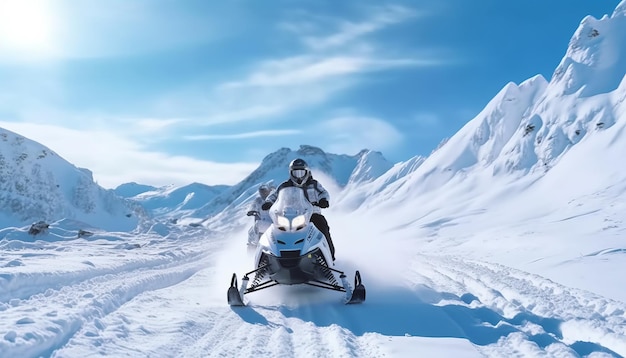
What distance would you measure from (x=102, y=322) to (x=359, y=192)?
136890 millimetres

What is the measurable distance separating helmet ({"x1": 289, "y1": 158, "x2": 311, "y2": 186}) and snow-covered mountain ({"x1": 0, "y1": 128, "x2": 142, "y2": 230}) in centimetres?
11199

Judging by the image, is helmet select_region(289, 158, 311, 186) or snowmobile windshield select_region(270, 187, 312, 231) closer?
snowmobile windshield select_region(270, 187, 312, 231)

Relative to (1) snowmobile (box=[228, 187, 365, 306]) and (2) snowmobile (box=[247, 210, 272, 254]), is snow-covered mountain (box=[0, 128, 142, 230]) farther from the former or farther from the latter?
(1) snowmobile (box=[228, 187, 365, 306])

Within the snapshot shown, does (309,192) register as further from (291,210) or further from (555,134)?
(555,134)

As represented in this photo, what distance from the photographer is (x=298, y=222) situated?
7.84 m

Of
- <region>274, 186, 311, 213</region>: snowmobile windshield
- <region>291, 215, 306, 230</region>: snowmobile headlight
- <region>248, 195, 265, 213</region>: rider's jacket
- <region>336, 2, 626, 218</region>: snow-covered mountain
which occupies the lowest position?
<region>291, 215, 306, 230</region>: snowmobile headlight

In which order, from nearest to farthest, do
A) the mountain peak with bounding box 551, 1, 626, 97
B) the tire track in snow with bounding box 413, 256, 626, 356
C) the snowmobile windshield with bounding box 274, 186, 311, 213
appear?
1. the tire track in snow with bounding box 413, 256, 626, 356
2. the snowmobile windshield with bounding box 274, 186, 311, 213
3. the mountain peak with bounding box 551, 1, 626, 97

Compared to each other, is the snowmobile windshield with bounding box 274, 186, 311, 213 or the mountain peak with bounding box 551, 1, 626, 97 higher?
the mountain peak with bounding box 551, 1, 626, 97

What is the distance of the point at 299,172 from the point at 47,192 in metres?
128

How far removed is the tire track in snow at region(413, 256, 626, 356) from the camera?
5.14 meters

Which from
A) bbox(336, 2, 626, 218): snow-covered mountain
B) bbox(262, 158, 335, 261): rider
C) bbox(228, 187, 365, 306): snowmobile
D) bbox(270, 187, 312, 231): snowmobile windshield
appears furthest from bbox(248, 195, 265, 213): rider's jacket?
bbox(336, 2, 626, 218): snow-covered mountain

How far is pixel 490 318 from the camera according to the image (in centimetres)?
648

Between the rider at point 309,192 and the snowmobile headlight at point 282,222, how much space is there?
1045 mm

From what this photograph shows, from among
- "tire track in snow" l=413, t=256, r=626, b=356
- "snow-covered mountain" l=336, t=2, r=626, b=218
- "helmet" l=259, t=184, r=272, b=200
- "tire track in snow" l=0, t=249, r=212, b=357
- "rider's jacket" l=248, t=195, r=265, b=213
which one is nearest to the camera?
"tire track in snow" l=0, t=249, r=212, b=357
